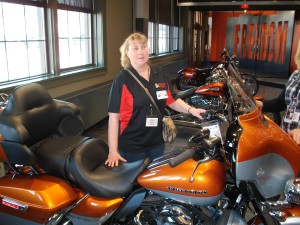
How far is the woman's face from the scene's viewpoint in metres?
2.03

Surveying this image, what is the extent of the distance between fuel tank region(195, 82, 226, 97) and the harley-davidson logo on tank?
6.85 m

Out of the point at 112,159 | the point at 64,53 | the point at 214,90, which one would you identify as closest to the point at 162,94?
the point at 112,159

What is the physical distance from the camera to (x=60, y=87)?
166 inches

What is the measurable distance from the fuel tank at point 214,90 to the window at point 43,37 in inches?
71.8

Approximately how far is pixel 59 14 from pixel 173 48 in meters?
6.66

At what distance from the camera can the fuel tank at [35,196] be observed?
168cm

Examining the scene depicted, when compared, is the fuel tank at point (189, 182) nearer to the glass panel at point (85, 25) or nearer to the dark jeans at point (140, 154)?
the dark jeans at point (140, 154)

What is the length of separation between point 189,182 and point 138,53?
0.90 m

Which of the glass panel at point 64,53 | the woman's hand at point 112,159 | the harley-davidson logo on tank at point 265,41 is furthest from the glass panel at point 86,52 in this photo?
the harley-davidson logo on tank at point 265,41

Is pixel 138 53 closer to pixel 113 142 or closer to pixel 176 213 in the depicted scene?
pixel 113 142

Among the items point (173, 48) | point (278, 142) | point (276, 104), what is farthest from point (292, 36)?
point (278, 142)

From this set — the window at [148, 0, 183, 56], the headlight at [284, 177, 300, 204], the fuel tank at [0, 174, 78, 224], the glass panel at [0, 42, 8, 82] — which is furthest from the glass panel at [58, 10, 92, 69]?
the headlight at [284, 177, 300, 204]

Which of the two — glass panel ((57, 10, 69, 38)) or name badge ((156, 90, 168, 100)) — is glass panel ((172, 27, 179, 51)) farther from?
name badge ((156, 90, 168, 100))

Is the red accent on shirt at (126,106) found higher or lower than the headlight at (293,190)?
higher
